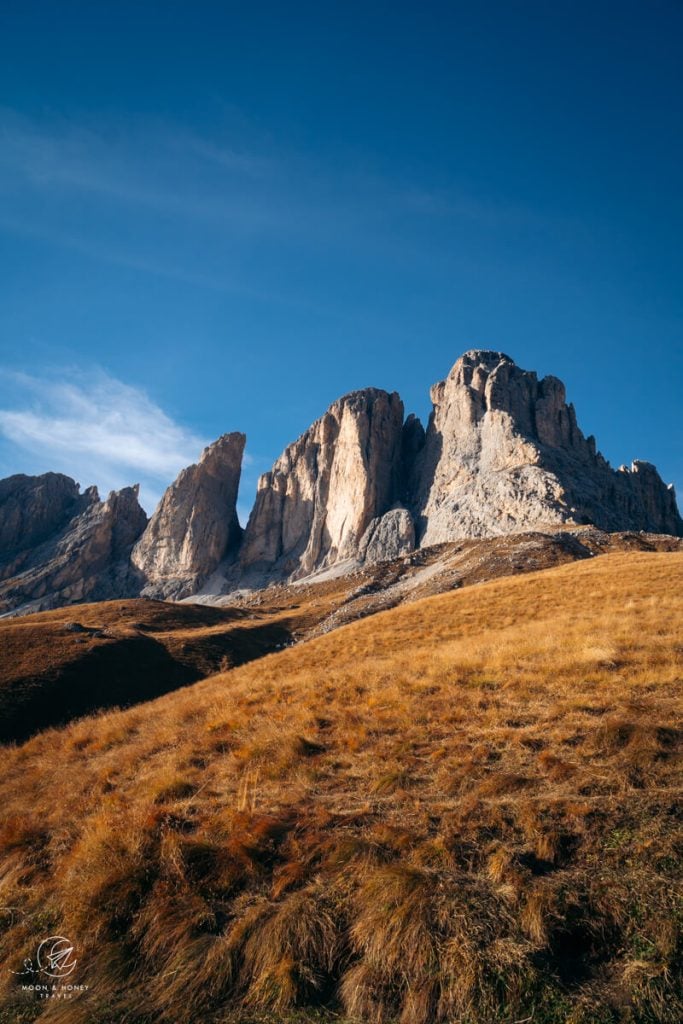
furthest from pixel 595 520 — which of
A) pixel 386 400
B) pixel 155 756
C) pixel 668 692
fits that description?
pixel 155 756

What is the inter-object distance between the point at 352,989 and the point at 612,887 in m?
2.94

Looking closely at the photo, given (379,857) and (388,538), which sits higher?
(388,538)

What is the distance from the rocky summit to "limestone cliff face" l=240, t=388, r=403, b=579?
390 millimetres

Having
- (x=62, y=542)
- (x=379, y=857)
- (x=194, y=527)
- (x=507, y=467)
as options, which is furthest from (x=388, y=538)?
(x=379, y=857)

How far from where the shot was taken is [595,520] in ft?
276

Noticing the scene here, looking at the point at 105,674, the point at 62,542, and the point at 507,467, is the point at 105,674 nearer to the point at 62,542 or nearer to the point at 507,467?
the point at 507,467

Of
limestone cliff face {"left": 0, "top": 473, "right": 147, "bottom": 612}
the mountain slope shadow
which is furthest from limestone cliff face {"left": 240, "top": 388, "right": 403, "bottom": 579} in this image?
the mountain slope shadow

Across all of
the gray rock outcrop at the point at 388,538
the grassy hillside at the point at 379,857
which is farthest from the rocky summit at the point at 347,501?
the grassy hillside at the point at 379,857

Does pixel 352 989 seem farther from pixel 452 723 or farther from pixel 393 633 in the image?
pixel 393 633

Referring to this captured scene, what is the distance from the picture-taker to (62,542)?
463 ft

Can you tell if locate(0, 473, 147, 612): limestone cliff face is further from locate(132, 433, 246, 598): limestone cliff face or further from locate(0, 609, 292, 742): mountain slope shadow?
locate(0, 609, 292, 742): mountain slope shadow

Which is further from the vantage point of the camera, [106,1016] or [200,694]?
[200,694]

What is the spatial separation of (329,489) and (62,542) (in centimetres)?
8070

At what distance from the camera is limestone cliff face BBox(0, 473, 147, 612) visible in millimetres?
123438
